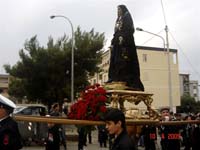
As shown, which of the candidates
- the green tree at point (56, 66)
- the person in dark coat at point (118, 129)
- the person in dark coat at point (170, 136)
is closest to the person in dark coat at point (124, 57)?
the person in dark coat at point (118, 129)

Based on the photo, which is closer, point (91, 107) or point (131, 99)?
point (91, 107)

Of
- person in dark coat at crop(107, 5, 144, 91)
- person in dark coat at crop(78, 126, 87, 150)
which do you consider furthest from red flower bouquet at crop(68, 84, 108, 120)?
person in dark coat at crop(107, 5, 144, 91)

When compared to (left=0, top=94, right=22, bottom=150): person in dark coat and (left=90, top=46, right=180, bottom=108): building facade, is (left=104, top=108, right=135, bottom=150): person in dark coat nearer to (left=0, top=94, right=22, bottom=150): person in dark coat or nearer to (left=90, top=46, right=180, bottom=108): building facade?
(left=0, top=94, right=22, bottom=150): person in dark coat

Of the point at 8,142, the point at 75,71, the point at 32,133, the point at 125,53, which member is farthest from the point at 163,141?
the point at 75,71

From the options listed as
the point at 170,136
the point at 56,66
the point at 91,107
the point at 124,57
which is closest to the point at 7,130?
the point at 91,107

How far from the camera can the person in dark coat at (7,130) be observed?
186 inches

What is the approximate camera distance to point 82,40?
34.5 m

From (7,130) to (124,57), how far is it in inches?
113

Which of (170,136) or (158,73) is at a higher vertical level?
(158,73)

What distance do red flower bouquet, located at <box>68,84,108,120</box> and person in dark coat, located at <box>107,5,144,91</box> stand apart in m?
0.64

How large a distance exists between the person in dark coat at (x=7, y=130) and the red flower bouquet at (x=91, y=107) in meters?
1.62

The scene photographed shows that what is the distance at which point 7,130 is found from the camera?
4777mm

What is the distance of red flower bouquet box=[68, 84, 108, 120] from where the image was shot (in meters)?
6.38

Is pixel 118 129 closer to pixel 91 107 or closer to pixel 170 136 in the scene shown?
pixel 91 107
